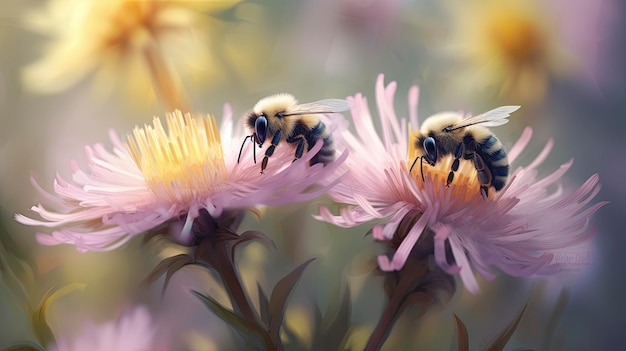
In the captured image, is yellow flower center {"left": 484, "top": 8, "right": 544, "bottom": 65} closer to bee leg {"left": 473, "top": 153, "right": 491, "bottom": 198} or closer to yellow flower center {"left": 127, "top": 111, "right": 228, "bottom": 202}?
bee leg {"left": 473, "top": 153, "right": 491, "bottom": 198}

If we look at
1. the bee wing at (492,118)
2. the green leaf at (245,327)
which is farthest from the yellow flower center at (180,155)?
the bee wing at (492,118)

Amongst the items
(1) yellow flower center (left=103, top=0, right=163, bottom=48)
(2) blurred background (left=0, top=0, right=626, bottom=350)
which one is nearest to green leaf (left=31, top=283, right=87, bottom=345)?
(2) blurred background (left=0, top=0, right=626, bottom=350)

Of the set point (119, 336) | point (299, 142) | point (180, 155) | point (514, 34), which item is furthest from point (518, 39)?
point (119, 336)

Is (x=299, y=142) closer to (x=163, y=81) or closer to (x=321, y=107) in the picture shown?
(x=321, y=107)

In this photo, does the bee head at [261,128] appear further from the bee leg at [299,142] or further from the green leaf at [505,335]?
the green leaf at [505,335]

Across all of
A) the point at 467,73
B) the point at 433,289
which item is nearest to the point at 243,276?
the point at 433,289

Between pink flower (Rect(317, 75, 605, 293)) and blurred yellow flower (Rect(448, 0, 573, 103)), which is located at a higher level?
blurred yellow flower (Rect(448, 0, 573, 103))
